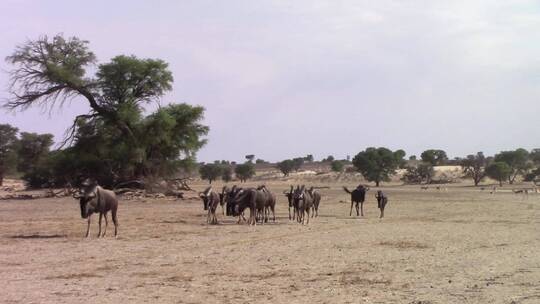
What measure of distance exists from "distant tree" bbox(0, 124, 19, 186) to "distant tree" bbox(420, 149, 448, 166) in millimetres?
72163

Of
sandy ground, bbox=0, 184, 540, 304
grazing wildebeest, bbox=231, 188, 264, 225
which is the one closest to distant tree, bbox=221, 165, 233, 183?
grazing wildebeest, bbox=231, 188, 264, 225

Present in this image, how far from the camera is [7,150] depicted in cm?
7888

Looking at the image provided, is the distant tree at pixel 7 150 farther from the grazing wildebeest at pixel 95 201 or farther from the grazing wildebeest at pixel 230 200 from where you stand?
the grazing wildebeest at pixel 95 201

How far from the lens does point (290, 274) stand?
12.9 meters

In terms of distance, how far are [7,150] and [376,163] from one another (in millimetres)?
49687

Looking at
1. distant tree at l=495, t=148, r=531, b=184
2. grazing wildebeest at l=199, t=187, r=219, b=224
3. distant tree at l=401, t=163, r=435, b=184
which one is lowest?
grazing wildebeest at l=199, t=187, r=219, b=224

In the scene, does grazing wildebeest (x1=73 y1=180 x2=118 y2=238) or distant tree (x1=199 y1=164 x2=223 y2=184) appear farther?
distant tree (x1=199 y1=164 x2=223 y2=184)

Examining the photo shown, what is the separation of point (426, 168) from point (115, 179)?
5642 centimetres

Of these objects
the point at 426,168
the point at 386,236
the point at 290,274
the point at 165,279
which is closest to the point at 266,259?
the point at 290,274

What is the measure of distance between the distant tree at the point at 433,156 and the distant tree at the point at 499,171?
27321 mm

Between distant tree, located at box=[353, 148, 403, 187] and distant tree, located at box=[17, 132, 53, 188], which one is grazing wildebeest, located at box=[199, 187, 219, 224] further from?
distant tree, located at box=[353, 148, 403, 187]

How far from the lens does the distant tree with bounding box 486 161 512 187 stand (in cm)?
8450

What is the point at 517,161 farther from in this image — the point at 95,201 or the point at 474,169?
the point at 95,201

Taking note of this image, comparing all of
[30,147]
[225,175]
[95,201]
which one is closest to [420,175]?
[225,175]
